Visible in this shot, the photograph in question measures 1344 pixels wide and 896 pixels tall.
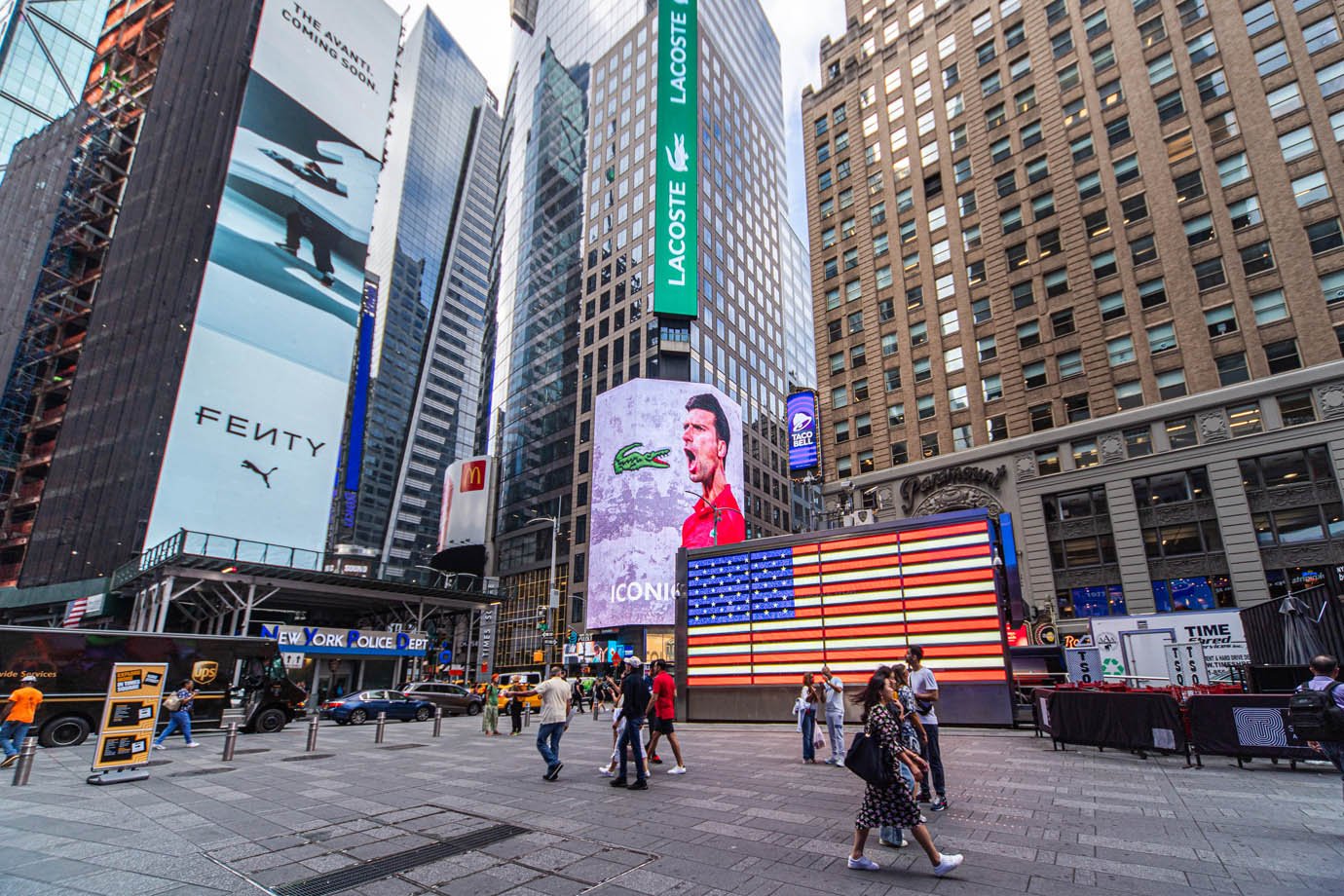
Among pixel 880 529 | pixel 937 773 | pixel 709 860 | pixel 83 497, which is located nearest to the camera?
pixel 709 860

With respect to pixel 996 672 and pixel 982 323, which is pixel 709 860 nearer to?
pixel 996 672

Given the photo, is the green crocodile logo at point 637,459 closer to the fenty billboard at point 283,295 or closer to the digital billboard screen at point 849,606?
the fenty billboard at point 283,295

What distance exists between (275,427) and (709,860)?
59.3m

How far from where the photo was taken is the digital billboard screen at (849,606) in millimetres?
19531

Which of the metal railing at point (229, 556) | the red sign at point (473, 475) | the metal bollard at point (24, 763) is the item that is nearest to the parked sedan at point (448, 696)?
the metal railing at point (229, 556)

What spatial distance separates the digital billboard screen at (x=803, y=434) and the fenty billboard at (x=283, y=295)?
4124cm

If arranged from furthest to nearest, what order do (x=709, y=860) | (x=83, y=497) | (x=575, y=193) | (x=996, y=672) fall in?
(x=575, y=193) → (x=83, y=497) → (x=996, y=672) → (x=709, y=860)

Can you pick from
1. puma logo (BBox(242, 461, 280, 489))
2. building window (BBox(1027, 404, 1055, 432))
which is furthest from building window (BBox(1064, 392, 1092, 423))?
puma logo (BBox(242, 461, 280, 489))

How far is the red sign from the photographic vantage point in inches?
3255

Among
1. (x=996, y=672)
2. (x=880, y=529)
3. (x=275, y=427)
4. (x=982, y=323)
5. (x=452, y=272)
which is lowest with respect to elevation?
(x=996, y=672)

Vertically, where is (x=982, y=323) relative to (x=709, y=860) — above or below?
above

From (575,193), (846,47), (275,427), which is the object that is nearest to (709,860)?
(275,427)

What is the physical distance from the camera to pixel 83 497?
51.5 meters

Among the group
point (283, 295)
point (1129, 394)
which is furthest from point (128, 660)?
point (1129, 394)
